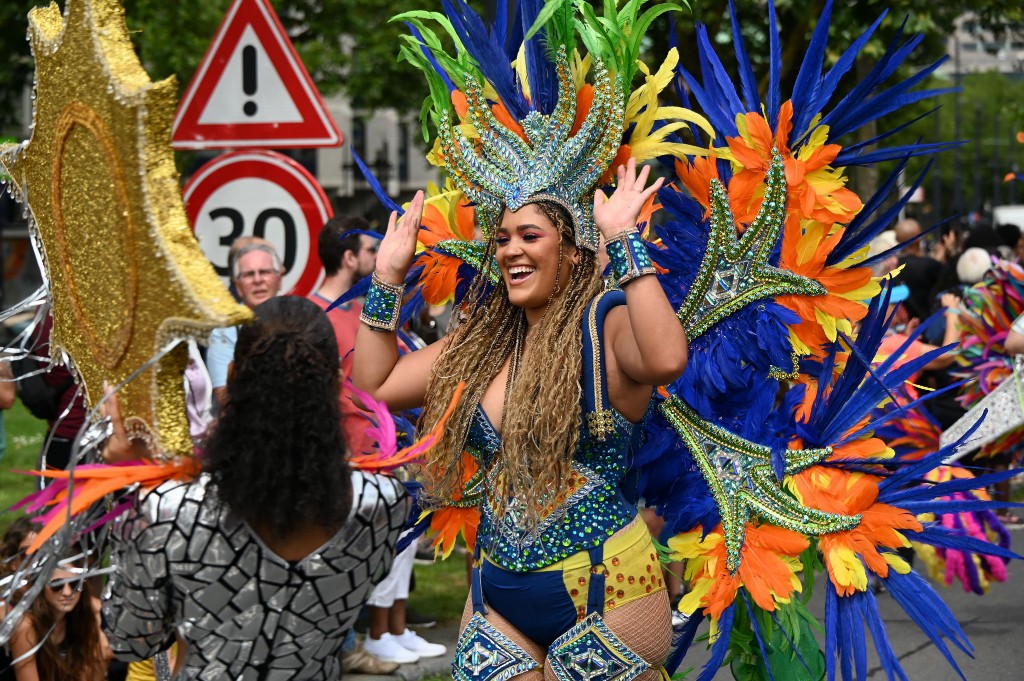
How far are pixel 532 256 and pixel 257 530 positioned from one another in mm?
1131

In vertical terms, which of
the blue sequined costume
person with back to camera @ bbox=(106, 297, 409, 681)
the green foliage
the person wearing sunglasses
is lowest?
the green foliage

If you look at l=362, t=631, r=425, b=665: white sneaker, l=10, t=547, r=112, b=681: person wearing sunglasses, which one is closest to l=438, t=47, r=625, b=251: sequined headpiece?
l=10, t=547, r=112, b=681: person wearing sunglasses

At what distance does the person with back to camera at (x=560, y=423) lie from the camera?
3355 mm

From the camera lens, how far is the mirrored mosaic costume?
2633 mm

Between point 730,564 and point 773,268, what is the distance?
83 centimetres

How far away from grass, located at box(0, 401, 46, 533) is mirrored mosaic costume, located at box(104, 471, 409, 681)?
219 inches

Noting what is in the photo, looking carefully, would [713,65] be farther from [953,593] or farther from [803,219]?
[953,593]

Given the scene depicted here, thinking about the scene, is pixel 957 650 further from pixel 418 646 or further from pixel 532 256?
pixel 532 256

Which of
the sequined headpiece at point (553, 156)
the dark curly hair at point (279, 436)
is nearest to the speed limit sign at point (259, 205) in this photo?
the sequined headpiece at point (553, 156)

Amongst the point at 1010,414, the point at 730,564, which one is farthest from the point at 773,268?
the point at 1010,414

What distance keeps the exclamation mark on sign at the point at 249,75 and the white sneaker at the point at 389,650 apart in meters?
2.33

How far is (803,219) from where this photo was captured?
4.01 meters

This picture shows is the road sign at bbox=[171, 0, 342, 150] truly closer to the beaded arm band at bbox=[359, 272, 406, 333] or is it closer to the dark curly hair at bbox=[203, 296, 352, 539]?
the beaded arm band at bbox=[359, 272, 406, 333]

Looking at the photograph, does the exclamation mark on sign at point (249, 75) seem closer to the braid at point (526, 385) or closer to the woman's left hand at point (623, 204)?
the braid at point (526, 385)
